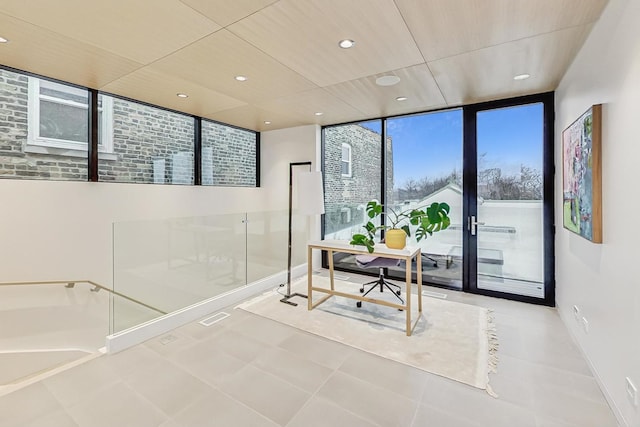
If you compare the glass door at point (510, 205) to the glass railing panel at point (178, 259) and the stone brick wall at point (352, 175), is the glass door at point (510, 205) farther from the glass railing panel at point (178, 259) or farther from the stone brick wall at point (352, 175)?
the glass railing panel at point (178, 259)

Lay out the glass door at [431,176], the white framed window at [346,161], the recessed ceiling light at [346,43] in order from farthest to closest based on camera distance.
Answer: the white framed window at [346,161]
the glass door at [431,176]
the recessed ceiling light at [346,43]

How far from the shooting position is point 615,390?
6.00ft

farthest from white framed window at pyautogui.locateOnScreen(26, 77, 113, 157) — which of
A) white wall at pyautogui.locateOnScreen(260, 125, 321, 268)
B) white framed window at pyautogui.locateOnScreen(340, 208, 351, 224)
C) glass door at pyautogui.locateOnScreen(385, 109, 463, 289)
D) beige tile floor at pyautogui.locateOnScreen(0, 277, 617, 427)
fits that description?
glass door at pyautogui.locateOnScreen(385, 109, 463, 289)

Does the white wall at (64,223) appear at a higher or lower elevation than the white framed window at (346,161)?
lower

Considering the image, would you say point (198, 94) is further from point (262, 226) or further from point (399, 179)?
point (399, 179)

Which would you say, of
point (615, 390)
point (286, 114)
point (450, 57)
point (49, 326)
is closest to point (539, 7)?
point (450, 57)

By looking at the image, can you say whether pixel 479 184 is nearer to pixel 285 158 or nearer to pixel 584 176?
pixel 584 176

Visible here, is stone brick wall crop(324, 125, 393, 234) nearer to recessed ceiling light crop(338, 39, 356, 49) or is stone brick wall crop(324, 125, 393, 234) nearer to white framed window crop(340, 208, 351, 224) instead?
white framed window crop(340, 208, 351, 224)

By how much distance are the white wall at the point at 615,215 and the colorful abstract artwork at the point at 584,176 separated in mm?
48

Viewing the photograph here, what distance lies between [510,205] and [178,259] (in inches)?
168

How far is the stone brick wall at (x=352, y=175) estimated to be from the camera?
4801mm

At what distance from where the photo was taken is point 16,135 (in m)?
2.88

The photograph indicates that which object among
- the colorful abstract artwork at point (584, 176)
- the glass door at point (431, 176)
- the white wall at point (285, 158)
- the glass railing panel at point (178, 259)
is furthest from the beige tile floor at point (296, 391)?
the white wall at point (285, 158)

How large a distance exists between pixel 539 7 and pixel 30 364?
555 centimetres
